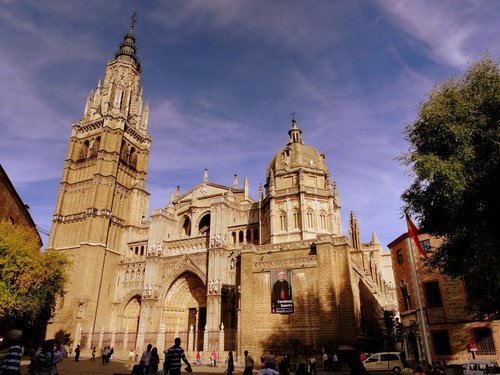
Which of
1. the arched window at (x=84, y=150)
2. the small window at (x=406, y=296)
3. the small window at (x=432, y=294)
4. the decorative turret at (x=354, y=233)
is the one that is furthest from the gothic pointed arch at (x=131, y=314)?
the small window at (x=432, y=294)

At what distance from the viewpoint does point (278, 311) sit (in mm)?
23688

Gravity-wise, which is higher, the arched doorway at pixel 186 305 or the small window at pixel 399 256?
the small window at pixel 399 256

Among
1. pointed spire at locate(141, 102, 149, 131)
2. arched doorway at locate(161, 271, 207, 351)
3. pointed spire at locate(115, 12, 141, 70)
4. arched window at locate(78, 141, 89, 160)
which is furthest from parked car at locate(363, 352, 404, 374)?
pointed spire at locate(115, 12, 141, 70)

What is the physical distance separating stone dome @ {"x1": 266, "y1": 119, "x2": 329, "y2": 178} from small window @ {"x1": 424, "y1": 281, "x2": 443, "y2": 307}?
14.5 metres

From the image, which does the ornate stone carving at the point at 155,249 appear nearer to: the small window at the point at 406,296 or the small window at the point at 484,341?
the small window at the point at 406,296

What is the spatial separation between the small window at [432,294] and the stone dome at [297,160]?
572 inches

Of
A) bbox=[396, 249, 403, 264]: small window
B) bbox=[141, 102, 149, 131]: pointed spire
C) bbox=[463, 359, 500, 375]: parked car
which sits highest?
bbox=[141, 102, 149, 131]: pointed spire

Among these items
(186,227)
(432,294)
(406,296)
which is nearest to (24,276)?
(186,227)

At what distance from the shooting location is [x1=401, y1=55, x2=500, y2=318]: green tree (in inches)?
506

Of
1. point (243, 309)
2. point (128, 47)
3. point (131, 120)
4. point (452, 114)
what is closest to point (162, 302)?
point (243, 309)

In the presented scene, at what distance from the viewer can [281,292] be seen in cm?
2408

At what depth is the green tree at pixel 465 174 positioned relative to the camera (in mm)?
12844

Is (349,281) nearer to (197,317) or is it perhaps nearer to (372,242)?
(197,317)

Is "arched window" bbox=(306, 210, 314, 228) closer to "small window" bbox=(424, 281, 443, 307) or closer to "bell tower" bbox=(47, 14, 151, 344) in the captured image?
"small window" bbox=(424, 281, 443, 307)
